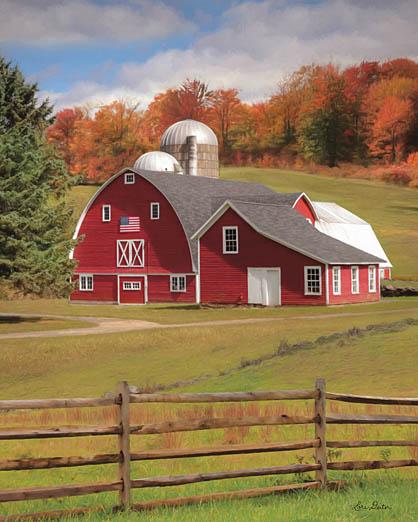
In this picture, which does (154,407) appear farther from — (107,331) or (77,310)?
(77,310)

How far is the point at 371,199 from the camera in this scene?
122 meters

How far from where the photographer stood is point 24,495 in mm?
11055

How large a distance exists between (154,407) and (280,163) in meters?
127

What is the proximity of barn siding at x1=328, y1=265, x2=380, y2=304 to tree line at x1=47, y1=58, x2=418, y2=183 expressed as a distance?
75.2 meters

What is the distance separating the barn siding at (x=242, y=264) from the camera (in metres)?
57.8

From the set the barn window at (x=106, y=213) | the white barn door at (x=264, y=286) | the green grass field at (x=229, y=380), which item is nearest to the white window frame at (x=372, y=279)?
the green grass field at (x=229, y=380)

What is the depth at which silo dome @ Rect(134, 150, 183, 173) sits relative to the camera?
277ft

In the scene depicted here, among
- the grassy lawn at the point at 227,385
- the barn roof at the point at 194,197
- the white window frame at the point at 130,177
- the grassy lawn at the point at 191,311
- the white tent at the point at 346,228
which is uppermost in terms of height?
the white window frame at the point at 130,177

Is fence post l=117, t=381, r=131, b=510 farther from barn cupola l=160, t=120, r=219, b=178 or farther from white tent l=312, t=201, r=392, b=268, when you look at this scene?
barn cupola l=160, t=120, r=219, b=178

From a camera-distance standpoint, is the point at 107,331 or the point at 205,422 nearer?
the point at 205,422

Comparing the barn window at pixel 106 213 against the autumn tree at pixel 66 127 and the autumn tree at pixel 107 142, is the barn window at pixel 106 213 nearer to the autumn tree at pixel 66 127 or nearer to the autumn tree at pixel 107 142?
the autumn tree at pixel 107 142

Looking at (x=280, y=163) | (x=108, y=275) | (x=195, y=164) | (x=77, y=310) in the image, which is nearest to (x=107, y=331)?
(x=77, y=310)

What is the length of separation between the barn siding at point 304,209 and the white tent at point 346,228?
80 centimetres
